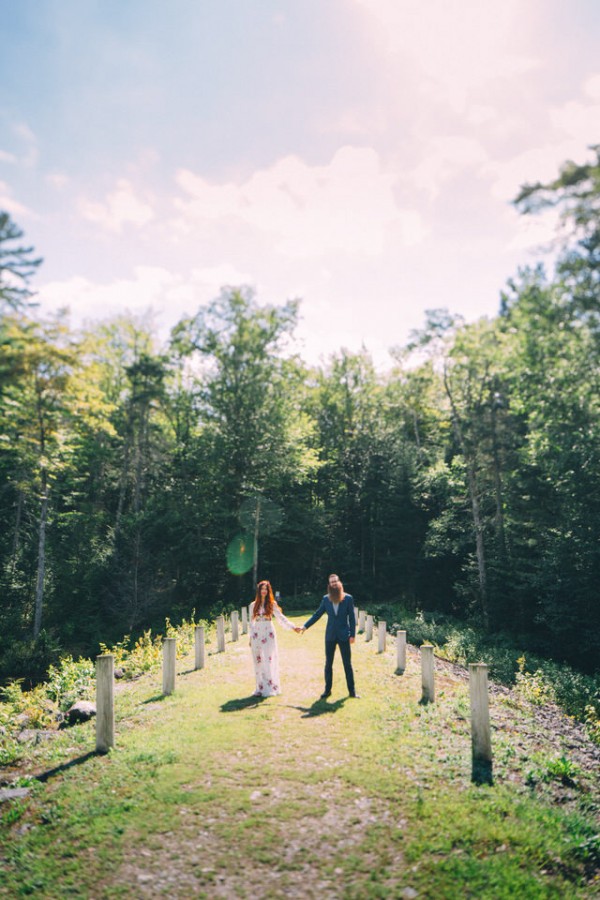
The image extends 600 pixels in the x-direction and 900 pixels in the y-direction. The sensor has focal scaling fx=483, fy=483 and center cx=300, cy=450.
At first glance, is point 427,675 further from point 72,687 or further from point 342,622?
point 72,687

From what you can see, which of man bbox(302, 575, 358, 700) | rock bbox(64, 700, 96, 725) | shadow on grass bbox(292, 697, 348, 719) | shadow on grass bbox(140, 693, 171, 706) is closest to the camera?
shadow on grass bbox(292, 697, 348, 719)

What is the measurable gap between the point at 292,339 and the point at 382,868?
3340 centimetres

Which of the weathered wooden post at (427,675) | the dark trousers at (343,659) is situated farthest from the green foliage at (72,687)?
the weathered wooden post at (427,675)

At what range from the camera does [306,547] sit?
38.4 metres

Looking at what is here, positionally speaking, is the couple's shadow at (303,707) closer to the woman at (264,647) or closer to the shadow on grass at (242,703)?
the shadow on grass at (242,703)

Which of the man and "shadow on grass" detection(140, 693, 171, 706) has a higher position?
the man

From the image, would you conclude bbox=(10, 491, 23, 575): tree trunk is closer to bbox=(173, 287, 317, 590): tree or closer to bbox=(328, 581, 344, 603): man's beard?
bbox=(173, 287, 317, 590): tree

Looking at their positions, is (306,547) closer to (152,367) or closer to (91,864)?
(152,367)

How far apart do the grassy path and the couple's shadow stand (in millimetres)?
97

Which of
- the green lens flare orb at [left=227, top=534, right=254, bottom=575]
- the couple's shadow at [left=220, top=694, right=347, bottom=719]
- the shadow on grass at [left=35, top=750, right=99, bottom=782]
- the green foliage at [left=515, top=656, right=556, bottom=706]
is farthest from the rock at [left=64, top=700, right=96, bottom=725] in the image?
the green lens flare orb at [left=227, top=534, right=254, bottom=575]

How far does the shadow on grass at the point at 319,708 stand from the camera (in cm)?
822

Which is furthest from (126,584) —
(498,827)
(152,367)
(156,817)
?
(498,827)

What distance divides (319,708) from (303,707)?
0.97 ft

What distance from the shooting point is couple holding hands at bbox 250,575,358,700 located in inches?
353
